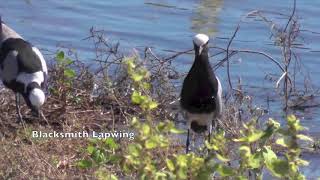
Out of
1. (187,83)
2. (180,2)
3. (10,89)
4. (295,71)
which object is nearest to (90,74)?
(10,89)

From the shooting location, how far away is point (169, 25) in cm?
1110

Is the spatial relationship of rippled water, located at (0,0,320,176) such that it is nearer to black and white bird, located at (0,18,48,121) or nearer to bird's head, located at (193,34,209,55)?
black and white bird, located at (0,18,48,121)

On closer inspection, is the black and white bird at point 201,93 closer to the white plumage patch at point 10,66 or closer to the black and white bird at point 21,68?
the black and white bird at point 21,68

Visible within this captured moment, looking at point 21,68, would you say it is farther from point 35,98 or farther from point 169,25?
point 169,25

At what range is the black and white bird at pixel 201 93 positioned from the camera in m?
7.09

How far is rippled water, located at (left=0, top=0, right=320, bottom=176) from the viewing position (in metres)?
10.1

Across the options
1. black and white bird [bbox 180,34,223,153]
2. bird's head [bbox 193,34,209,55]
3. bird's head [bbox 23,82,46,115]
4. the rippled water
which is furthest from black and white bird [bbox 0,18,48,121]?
the rippled water

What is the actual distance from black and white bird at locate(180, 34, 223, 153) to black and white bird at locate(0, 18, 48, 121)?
1.18 m

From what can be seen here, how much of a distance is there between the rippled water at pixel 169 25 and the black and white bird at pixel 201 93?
6.86 feet

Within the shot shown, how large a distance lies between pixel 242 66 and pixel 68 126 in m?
2.97

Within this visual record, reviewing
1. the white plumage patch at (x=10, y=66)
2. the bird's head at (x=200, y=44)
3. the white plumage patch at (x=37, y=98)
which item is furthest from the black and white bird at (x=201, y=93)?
the white plumage patch at (x=10, y=66)

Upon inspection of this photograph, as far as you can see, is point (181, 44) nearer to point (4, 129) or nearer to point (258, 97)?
point (258, 97)

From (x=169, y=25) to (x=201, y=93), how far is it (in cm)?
400

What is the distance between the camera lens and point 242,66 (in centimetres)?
1003
